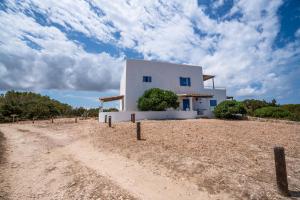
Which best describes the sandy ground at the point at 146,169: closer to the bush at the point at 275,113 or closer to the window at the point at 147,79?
the window at the point at 147,79

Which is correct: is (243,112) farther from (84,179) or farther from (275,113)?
(84,179)

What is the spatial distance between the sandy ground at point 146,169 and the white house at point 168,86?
11280 mm

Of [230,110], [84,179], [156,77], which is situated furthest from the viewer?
[156,77]

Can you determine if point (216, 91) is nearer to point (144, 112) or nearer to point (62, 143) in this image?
point (144, 112)

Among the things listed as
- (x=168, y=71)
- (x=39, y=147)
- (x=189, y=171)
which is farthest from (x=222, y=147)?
(x=168, y=71)

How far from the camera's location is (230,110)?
74.0 feet

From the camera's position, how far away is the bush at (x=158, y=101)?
73.0 ft

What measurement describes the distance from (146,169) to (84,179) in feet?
7.48

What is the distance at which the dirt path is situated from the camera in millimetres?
5701

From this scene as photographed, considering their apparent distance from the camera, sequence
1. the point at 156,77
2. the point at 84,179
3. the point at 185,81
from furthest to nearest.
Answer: the point at 185,81 → the point at 156,77 → the point at 84,179

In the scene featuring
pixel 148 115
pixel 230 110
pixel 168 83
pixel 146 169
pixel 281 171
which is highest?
pixel 168 83

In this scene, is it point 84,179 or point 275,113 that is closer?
point 84,179

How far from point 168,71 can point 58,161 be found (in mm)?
21613

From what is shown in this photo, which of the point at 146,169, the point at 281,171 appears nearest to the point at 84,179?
the point at 146,169
